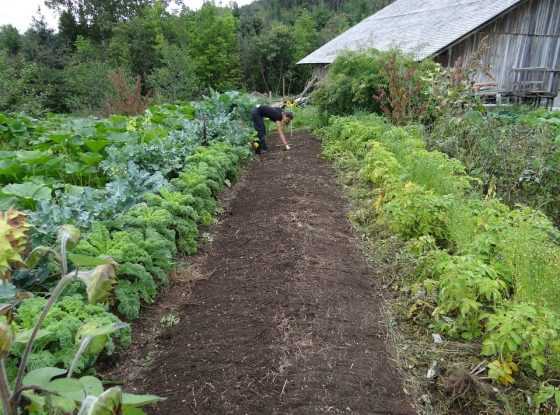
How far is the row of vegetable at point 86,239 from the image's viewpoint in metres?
1.10

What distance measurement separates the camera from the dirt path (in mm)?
2568

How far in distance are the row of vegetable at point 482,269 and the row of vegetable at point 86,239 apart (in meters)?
2.21

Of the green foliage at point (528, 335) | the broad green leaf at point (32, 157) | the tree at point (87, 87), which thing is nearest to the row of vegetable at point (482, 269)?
the green foliage at point (528, 335)

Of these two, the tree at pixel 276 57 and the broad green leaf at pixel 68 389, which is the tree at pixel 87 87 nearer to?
the tree at pixel 276 57

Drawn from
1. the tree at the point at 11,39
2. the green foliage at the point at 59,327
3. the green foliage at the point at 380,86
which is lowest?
the green foliage at the point at 59,327

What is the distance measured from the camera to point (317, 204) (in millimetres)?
5766

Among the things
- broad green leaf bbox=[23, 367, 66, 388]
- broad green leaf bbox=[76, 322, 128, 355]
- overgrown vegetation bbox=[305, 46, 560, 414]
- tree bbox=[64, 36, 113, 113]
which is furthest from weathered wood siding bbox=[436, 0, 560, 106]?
tree bbox=[64, 36, 113, 113]

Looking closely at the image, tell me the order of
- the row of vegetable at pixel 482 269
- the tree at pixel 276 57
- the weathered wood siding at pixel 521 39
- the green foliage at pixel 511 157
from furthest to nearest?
1. the tree at pixel 276 57
2. the weathered wood siding at pixel 521 39
3. the green foliage at pixel 511 157
4. the row of vegetable at pixel 482 269

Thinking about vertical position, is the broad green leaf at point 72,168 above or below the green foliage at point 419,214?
above

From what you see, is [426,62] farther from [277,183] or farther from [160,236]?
[160,236]

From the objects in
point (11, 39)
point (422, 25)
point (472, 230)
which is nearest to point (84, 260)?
point (472, 230)

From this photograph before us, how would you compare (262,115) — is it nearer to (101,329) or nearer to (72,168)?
(72,168)

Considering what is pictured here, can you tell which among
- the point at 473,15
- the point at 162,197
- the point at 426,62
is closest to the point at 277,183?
the point at 162,197

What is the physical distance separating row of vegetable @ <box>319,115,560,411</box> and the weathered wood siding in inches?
427
